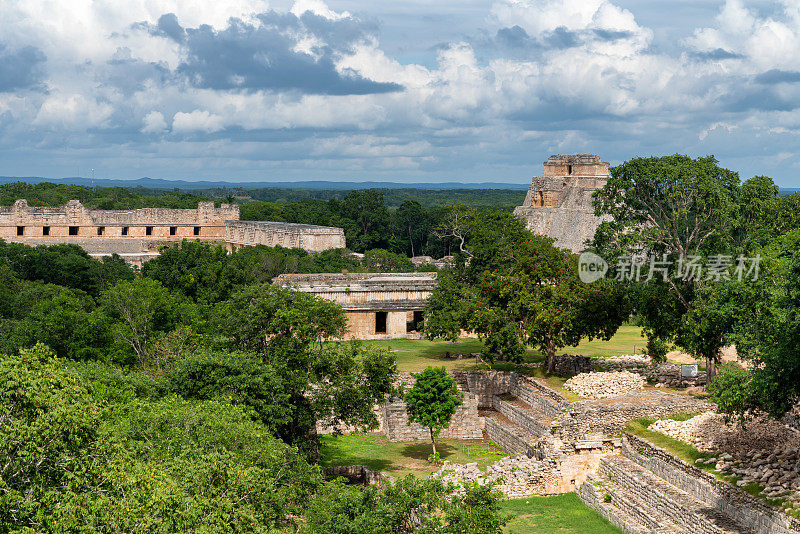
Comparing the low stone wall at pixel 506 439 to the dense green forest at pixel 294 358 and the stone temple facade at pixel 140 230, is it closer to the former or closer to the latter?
the dense green forest at pixel 294 358

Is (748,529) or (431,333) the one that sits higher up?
(431,333)

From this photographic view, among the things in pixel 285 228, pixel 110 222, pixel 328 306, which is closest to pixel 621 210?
pixel 328 306

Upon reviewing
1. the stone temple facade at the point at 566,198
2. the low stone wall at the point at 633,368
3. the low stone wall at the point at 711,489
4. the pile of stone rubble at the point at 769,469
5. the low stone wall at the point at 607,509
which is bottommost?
the low stone wall at the point at 607,509

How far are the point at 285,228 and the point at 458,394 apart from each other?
98.2ft

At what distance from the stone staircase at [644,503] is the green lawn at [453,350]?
7419 millimetres

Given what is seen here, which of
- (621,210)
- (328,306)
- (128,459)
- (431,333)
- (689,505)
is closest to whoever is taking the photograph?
(128,459)

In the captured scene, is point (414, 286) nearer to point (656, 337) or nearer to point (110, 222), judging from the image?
point (656, 337)

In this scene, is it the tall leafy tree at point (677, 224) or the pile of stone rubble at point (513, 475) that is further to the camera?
the tall leafy tree at point (677, 224)

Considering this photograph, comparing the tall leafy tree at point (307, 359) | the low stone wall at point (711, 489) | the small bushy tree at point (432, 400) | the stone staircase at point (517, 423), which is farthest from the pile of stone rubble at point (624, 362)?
the tall leafy tree at point (307, 359)

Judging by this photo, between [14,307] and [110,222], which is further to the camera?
[110,222]

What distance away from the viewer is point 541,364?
25594mm

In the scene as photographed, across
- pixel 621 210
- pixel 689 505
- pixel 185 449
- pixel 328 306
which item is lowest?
pixel 689 505

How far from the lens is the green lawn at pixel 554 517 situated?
15896 mm

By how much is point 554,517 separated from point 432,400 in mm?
Result: 4664
